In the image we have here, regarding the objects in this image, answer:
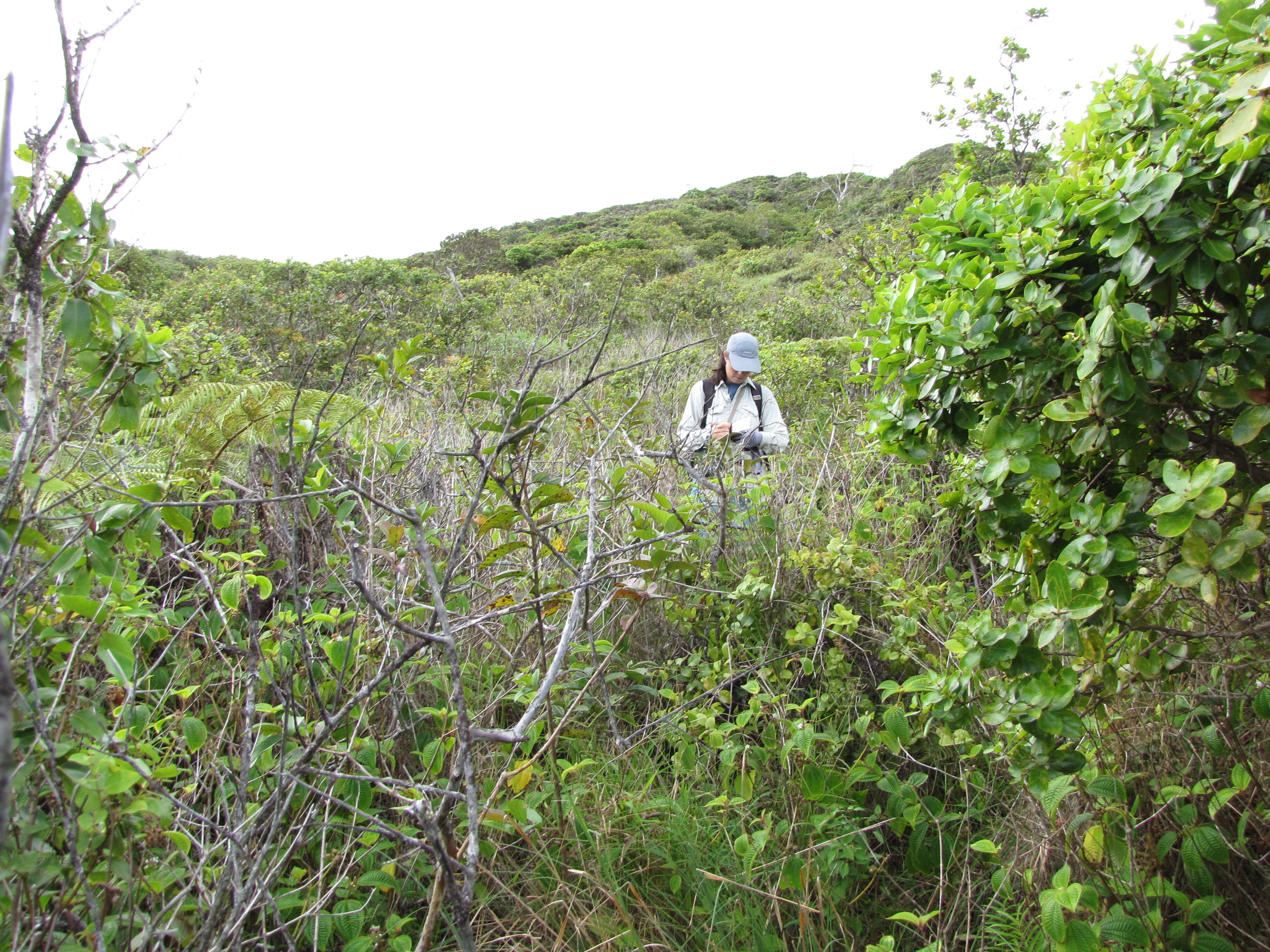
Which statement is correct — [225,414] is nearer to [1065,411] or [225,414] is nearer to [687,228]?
[1065,411]

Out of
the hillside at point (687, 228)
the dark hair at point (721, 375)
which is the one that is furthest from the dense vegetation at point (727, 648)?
the hillside at point (687, 228)

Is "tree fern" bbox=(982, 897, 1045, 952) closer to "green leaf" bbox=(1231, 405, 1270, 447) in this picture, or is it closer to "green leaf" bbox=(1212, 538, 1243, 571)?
"green leaf" bbox=(1212, 538, 1243, 571)

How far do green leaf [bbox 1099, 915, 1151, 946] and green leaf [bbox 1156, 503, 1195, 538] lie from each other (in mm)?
830

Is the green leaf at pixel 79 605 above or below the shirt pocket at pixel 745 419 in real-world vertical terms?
above

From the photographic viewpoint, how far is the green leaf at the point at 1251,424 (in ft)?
3.88

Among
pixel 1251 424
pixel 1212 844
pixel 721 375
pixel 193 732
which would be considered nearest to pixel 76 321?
pixel 193 732

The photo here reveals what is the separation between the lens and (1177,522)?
3.78 ft

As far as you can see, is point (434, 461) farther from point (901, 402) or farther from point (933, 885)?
point (933, 885)

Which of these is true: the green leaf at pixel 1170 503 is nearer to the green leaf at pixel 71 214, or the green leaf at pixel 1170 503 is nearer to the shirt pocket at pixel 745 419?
the green leaf at pixel 71 214

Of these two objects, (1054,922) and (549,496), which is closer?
(1054,922)

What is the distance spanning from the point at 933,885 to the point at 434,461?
2.37 meters

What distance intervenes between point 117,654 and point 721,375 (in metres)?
3.61

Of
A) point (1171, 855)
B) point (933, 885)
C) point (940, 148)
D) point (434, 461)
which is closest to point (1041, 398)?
point (1171, 855)

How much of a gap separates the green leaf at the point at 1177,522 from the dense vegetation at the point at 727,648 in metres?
0.02
